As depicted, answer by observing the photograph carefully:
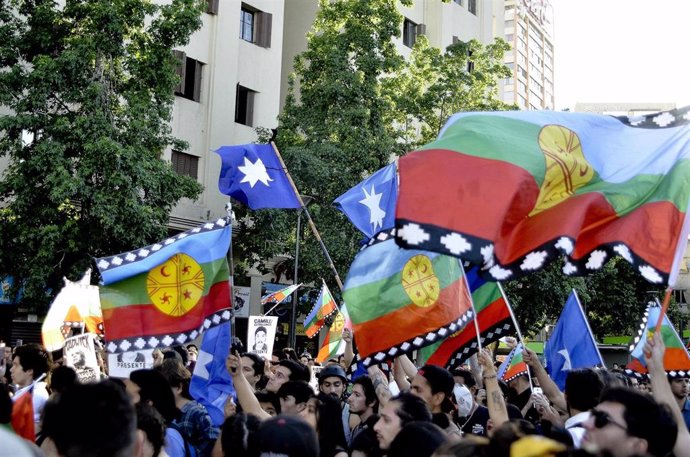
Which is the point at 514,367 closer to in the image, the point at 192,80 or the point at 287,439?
the point at 287,439

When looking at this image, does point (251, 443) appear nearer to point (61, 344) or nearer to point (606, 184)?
point (606, 184)

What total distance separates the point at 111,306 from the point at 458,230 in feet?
12.6

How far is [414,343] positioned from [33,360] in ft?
11.0

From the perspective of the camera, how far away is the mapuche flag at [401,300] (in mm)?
7406

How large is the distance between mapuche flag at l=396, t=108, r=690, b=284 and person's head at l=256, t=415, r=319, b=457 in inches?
73.4

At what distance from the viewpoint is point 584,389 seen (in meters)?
5.95

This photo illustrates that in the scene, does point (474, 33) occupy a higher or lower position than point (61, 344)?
higher

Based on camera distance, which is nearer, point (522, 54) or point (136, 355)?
point (136, 355)

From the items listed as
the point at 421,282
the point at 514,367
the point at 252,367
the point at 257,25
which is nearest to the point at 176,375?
the point at 252,367

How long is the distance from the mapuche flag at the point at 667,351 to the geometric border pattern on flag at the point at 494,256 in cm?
418

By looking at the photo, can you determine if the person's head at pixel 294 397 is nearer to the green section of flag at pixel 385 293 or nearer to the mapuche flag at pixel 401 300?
the mapuche flag at pixel 401 300

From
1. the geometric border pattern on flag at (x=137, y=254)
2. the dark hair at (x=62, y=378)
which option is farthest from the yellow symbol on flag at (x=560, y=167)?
the dark hair at (x=62, y=378)

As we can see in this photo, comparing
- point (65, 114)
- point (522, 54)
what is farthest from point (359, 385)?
point (522, 54)

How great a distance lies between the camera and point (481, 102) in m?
27.8
